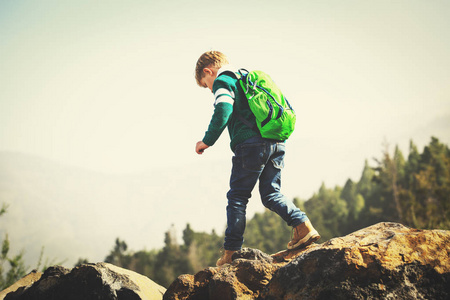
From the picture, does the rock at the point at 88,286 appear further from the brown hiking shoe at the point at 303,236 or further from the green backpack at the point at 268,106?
the green backpack at the point at 268,106

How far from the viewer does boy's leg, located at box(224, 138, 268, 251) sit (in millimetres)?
3766

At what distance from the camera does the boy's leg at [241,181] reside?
377 centimetres

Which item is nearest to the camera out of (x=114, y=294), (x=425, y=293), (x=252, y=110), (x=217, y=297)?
(x=425, y=293)

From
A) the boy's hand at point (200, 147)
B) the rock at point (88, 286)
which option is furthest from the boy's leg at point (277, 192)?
the rock at point (88, 286)

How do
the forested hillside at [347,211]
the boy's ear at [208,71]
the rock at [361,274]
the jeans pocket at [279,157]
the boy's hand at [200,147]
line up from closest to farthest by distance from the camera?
the rock at [361,274]
the boy's hand at [200,147]
the jeans pocket at [279,157]
the boy's ear at [208,71]
the forested hillside at [347,211]

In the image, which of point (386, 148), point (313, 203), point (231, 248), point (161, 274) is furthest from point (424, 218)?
point (231, 248)

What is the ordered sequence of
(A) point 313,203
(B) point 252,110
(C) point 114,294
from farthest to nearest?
(A) point 313,203, (B) point 252,110, (C) point 114,294

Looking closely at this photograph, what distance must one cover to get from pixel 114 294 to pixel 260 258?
1458mm

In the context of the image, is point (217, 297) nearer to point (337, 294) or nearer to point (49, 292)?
point (337, 294)

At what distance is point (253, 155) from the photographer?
376cm

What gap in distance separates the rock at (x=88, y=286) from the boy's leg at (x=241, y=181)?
1.07 m

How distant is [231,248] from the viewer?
3842 mm

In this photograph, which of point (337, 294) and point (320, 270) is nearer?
point (337, 294)

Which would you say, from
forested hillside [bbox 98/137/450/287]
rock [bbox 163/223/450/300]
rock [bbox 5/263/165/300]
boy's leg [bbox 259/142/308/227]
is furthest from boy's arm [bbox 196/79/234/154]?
forested hillside [bbox 98/137/450/287]
